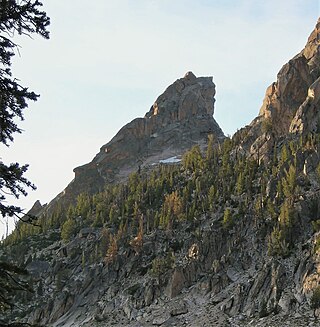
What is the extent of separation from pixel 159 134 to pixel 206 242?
10716 centimetres

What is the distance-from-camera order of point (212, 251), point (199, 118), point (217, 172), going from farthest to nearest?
1. point (199, 118)
2. point (217, 172)
3. point (212, 251)

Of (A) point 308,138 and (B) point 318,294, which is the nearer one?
(B) point 318,294

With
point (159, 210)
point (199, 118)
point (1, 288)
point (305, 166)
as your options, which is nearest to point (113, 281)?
point (159, 210)

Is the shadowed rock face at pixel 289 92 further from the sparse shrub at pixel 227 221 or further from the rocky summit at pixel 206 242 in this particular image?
the sparse shrub at pixel 227 221

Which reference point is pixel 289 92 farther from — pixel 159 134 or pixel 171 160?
pixel 159 134

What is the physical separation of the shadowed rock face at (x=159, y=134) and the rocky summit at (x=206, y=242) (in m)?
44.2

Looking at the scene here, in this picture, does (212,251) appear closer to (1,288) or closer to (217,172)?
(217,172)

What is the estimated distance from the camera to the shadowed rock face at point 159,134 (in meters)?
161

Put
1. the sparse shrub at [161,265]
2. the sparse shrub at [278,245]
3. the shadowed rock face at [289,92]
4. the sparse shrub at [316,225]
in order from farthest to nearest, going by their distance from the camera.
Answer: the shadowed rock face at [289,92] → the sparse shrub at [161,265] → the sparse shrub at [316,225] → the sparse shrub at [278,245]

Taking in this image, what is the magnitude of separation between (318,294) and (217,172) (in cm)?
5231

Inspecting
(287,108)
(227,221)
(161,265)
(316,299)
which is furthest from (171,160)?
(316,299)

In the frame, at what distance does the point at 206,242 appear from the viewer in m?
71.5

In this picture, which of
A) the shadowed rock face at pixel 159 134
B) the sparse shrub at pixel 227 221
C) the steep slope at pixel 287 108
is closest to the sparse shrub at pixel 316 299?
the sparse shrub at pixel 227 221

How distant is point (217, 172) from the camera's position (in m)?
97.5
